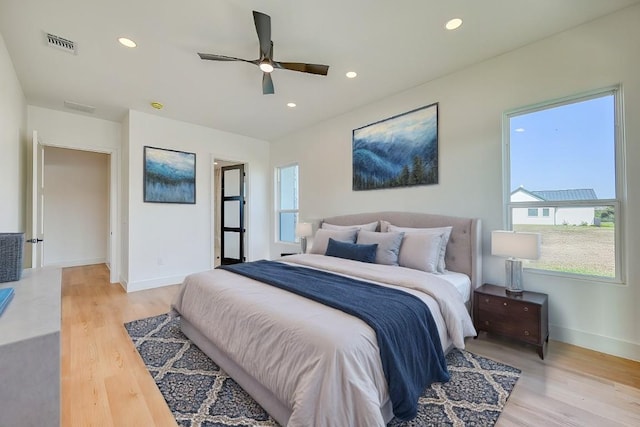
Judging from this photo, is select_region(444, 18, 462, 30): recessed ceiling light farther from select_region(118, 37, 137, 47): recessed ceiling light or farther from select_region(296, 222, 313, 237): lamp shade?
select_region(296, 222, 313, 237): lamp shade

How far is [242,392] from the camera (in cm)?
184

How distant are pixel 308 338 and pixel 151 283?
3.99 m

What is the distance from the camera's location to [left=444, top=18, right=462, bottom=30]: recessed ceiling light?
2.32m

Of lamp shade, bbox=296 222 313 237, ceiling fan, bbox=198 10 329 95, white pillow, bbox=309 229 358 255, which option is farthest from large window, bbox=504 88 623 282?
lamp shade, bbox=296 222 313 237

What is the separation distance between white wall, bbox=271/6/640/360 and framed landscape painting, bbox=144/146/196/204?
9.62ft

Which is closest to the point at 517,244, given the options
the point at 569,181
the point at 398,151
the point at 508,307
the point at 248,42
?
the point at 508,307

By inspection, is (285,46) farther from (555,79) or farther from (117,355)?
(117,355)

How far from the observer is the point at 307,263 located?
305cm

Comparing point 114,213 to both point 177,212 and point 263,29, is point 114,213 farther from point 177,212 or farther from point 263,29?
point 263,29

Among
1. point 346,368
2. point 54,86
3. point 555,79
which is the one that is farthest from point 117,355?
point 555,79

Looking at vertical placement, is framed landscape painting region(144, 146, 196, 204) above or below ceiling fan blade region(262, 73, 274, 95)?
below

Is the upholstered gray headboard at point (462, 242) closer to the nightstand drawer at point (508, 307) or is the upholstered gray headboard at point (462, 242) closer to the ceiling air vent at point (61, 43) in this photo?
the nightstand drawer at point (508, 307)

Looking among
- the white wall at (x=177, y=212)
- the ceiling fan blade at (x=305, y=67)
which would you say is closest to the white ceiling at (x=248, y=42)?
the ceiling fan blade at (x=305, y=67)

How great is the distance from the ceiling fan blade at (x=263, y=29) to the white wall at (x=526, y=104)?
2040mm
